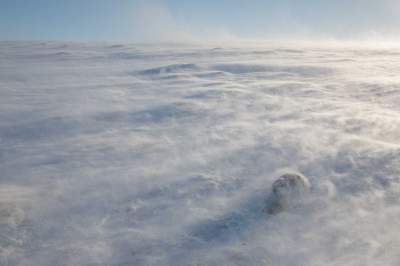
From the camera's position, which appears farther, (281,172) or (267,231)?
(281,172)

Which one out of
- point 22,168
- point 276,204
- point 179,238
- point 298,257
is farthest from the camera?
point 22,168

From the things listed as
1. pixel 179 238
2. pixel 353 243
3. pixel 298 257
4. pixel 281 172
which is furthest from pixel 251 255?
pixel 281 172

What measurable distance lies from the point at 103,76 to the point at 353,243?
16145 millimetres

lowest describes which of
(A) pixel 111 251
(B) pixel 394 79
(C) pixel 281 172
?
(A) pixel 111 251

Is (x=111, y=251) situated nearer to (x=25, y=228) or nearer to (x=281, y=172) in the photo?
(x=25, y=228)

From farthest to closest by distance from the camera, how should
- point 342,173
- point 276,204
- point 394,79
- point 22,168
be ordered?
point 394,79 → point 22,168 → point 342,173 → point 276,204

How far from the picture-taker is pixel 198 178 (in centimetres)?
554

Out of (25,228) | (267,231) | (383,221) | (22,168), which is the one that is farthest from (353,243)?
(22,168)

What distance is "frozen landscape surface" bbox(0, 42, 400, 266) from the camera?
12.7 feet

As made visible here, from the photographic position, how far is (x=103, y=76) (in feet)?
59.3

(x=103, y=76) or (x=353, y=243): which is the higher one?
(x=103, y=76)

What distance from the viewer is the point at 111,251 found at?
12.7 feet

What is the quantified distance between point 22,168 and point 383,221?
18.1 ft

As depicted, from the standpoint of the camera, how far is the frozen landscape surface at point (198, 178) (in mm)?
3881
